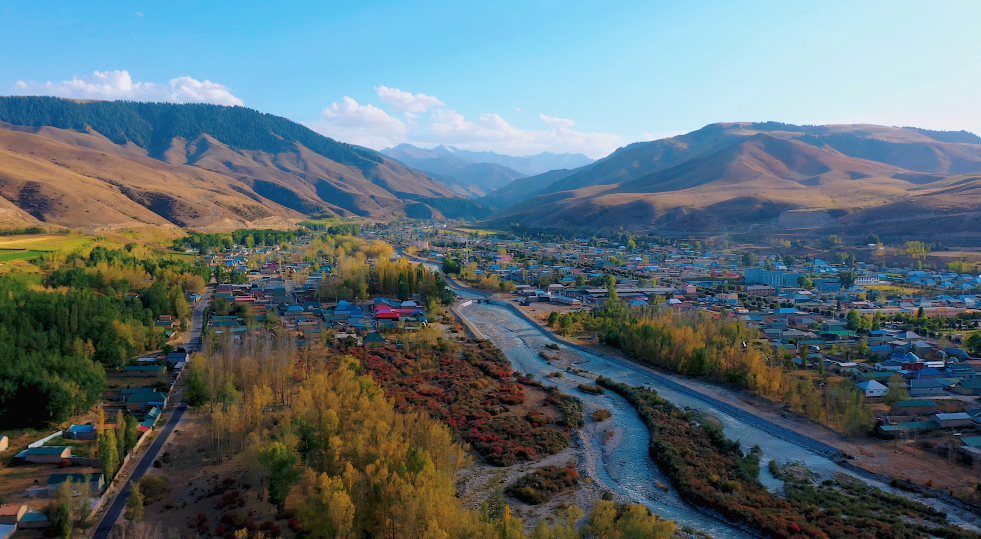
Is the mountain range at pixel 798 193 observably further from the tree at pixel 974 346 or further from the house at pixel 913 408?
the house at pixel 913 408

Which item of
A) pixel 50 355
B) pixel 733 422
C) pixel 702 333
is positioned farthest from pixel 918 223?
pixel 50 355

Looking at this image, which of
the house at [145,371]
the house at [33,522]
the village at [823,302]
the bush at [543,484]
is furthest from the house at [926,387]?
the house at [145,371]

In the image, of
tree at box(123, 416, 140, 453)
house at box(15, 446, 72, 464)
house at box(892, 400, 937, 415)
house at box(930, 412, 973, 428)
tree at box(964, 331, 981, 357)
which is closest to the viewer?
house at box(15, 446, 72, 464)

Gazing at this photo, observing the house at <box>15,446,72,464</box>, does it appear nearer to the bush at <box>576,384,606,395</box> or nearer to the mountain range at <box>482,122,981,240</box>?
the bush at <box>576,384,606,395</box>

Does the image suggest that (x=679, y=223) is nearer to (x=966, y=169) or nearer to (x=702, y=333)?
(x=702, y=333)

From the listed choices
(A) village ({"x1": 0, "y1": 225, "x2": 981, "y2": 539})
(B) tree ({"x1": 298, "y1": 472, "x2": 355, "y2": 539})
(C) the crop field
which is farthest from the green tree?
(C) the crop field
